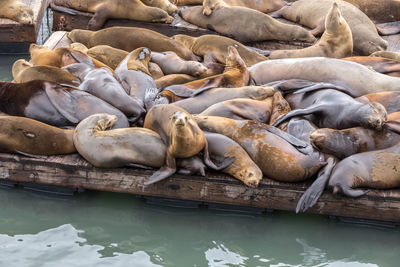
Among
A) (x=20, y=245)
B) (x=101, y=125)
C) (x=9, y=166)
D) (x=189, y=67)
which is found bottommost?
(x=20, y=245)

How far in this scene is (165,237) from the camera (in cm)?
463

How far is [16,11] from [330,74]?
15.0 ft

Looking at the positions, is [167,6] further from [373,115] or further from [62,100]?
[373,115]

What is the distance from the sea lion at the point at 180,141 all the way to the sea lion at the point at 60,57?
1645 mm

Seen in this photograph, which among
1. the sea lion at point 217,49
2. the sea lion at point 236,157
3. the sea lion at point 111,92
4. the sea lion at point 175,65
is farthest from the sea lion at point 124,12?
the sea lion at point 236,157

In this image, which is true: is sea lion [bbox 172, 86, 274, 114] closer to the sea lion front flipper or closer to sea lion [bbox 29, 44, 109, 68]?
the sea lion front flipper

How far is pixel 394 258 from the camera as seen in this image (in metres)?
4.44

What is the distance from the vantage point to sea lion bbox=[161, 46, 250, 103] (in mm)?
5723

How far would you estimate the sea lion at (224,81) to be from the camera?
5.72 m

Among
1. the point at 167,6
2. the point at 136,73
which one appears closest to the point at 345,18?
the point at 167,6

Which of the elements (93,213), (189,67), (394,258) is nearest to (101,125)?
(93,213)

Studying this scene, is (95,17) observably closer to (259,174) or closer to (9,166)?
(9,166)

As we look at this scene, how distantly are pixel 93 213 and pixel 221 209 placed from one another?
1006 millimetres

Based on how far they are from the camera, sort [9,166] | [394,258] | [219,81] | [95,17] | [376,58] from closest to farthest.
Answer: [394,258], [9,166], [219,81], [376,58], [95,17]
